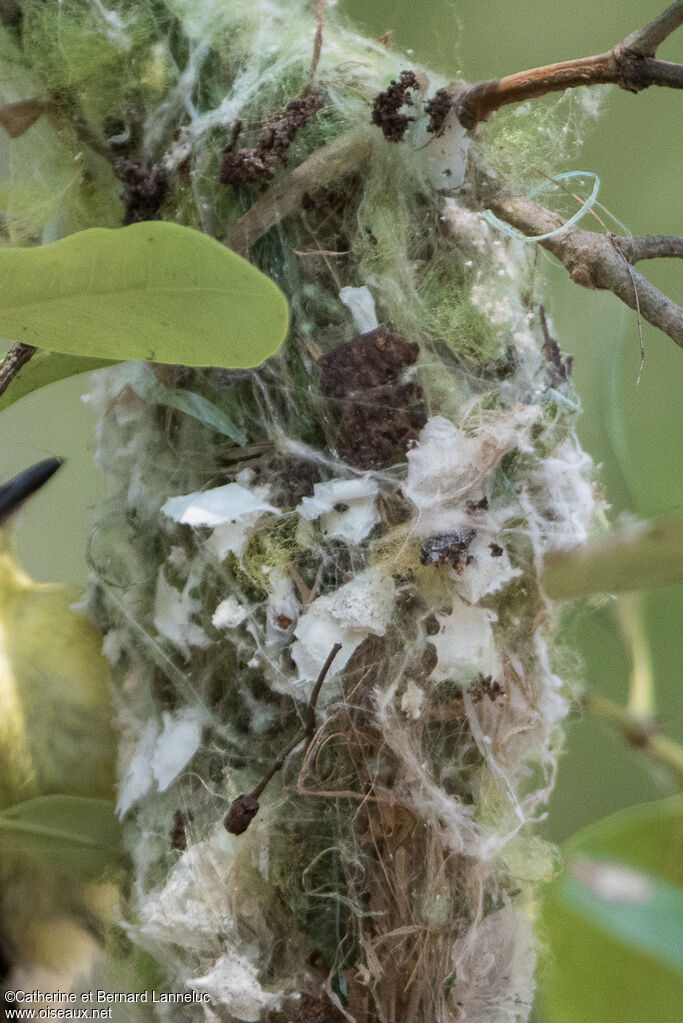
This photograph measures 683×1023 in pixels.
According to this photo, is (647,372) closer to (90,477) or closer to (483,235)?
(483,235)

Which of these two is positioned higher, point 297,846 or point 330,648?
point 330,648

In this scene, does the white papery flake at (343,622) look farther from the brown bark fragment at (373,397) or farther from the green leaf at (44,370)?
the green leaf at (44,370)

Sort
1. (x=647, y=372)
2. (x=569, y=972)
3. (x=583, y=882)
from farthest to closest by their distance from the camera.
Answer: (x=647, y=372) → (x=569, y=972) → (x=583, y=882)

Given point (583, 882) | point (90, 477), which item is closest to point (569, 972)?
point (583, 882)

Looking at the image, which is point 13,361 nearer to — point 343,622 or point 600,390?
point 343,622

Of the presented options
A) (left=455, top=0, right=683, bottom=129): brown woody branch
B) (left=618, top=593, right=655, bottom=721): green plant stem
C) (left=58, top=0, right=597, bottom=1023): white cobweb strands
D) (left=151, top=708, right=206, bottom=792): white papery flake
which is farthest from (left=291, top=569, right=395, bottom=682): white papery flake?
(left=455, top=0, right=683, bottom=129): brown woody branch

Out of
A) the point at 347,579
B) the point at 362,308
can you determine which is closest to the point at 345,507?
the point at 347,579

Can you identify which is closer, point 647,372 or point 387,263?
point 387,263
